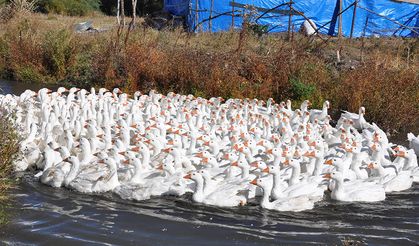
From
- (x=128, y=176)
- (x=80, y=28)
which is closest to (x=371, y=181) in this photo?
(x=128, y=176)

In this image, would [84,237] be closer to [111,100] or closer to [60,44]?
[111,100]

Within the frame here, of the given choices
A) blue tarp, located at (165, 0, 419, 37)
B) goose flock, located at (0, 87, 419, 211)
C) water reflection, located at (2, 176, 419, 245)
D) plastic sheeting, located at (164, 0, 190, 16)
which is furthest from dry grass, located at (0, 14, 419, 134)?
water reflection, located at (2, 176, 419, 245)

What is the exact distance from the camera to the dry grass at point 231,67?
15.0m

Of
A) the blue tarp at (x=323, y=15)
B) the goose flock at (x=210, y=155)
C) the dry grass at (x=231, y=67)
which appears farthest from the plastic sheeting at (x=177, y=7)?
the goose flock at (x=210, y=155)

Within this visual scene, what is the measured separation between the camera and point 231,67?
1741 centimetres

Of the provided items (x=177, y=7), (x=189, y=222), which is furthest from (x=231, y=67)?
(x=177, y=7)

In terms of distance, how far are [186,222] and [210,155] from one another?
2.05m

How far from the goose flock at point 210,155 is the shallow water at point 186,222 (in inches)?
8.7

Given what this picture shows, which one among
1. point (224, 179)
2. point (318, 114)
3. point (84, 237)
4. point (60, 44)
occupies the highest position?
point (60, 44)

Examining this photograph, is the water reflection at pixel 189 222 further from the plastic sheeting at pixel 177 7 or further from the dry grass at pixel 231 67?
the plastic sheeting at pixel 177 7

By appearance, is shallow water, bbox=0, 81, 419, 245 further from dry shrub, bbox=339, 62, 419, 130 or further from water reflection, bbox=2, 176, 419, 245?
dry shrub, bbox=339, 62, 419, 130

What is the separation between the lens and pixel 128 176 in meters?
9.65

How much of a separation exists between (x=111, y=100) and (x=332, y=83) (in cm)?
606

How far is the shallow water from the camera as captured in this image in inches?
299
